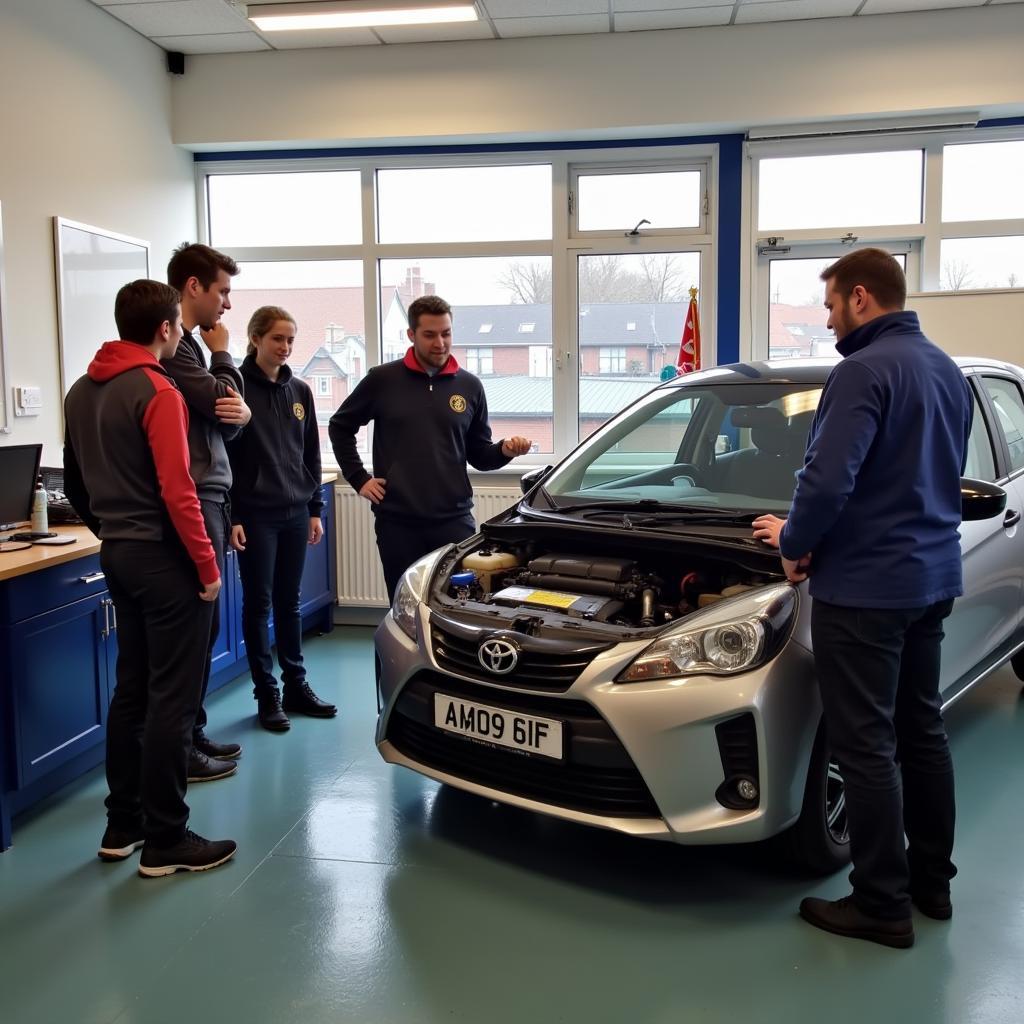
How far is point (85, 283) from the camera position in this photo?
434 cm

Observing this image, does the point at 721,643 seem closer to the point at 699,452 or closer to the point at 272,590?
the point at 699,452

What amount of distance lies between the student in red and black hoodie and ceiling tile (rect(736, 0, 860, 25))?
11.6 ft

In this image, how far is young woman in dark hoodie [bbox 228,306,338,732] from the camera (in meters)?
3.42

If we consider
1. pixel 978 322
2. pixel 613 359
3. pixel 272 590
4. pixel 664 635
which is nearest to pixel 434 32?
pixel 613 359

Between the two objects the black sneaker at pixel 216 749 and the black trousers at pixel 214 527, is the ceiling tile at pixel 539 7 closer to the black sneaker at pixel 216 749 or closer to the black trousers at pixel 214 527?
the black trousers at pixel 214 527

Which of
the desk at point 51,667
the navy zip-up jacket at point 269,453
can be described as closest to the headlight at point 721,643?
the desk at point 51,667

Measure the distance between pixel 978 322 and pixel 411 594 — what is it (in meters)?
3.67

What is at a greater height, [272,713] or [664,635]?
[664,635]

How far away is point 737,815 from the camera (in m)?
2.03

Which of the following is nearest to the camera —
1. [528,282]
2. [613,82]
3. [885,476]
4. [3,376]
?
[885,476]

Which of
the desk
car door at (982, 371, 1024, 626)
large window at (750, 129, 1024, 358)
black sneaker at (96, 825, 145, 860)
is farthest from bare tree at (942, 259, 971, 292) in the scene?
black sneaker at (96, 825, 145, 860)

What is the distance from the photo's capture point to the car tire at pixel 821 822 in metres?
2.17

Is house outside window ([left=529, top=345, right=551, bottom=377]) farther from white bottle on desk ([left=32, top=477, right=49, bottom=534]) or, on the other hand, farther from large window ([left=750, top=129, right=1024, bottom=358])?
white bottle on desk ([left=32, top=477, right=49, bottom=534])

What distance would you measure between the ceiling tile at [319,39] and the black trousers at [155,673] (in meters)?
3.57
